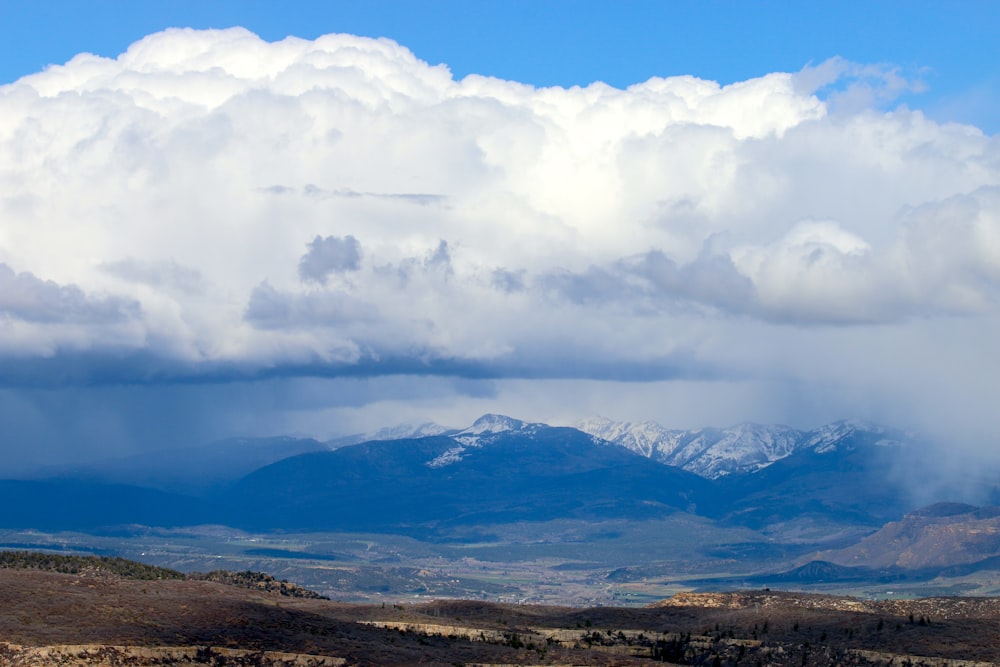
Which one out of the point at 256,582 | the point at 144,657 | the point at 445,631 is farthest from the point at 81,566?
the point at 144,657

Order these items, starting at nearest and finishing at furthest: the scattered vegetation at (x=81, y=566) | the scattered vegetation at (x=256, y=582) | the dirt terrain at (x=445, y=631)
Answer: the dirt terrain at (x=445, y=631) → the scattered vegetation at (x=81, y=566) → the scattered vegetation at (x=256, y=582)

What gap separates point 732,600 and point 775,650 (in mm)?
38061

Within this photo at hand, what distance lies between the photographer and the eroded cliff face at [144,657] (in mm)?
86625

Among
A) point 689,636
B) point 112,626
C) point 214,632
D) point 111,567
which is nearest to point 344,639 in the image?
point 214,632

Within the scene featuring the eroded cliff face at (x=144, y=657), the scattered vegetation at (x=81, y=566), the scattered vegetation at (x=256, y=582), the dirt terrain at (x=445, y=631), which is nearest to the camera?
the eroded cliff face at (x=144, y=657)

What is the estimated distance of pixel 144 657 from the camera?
90375 millimetres

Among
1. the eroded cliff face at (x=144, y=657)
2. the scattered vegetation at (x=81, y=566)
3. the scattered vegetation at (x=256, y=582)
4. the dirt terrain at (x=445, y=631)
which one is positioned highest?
the scattered vegetation at (x=81, y=566)

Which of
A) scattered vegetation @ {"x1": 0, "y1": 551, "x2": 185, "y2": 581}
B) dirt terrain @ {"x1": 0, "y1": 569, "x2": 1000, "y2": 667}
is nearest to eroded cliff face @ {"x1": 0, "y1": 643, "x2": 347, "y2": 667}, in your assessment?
dirt terrain @ {"x1": 0, "y1": 569, "x2": 1000, "y2": 667}

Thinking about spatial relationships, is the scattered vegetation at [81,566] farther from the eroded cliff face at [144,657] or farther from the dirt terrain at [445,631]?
the eroded cliff face at [144,657]

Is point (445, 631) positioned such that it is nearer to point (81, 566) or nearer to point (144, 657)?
point (144, 657)

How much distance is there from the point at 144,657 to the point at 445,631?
40.3m

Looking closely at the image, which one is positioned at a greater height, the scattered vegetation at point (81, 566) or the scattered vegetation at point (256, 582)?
the scattered vegetation at point (81, 566)

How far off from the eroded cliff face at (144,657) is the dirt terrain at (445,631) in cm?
13

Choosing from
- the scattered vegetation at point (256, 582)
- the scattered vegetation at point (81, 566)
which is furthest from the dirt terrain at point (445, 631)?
the scattered vegetation at point (256, 582)
